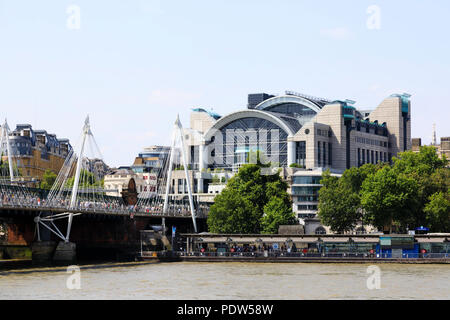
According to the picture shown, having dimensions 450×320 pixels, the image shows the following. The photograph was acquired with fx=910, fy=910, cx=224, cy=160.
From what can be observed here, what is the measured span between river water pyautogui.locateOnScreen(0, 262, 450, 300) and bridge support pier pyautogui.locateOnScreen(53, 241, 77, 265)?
7.00 m

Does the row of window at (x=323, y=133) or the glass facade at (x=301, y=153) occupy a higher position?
the row of window at (x=323, y=133)

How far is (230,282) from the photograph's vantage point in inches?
2707

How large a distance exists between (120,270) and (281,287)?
77.2ft

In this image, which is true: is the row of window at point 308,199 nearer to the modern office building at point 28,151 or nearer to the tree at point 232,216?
the tree at point 232,216

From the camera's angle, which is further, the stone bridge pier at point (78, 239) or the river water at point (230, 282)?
the stone bridge pier at point (78, 239)

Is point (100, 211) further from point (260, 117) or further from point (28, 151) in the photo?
point (260, 117)

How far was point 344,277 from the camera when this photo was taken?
238 feet

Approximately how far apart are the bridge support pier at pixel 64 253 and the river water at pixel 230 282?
23.0 ft

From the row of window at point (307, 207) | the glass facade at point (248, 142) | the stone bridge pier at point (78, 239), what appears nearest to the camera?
the stone bridge pier at point (78, 239)

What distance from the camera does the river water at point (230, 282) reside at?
58106 mm

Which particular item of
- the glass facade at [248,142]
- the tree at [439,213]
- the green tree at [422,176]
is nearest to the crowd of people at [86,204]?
the green tree at [422,176]
